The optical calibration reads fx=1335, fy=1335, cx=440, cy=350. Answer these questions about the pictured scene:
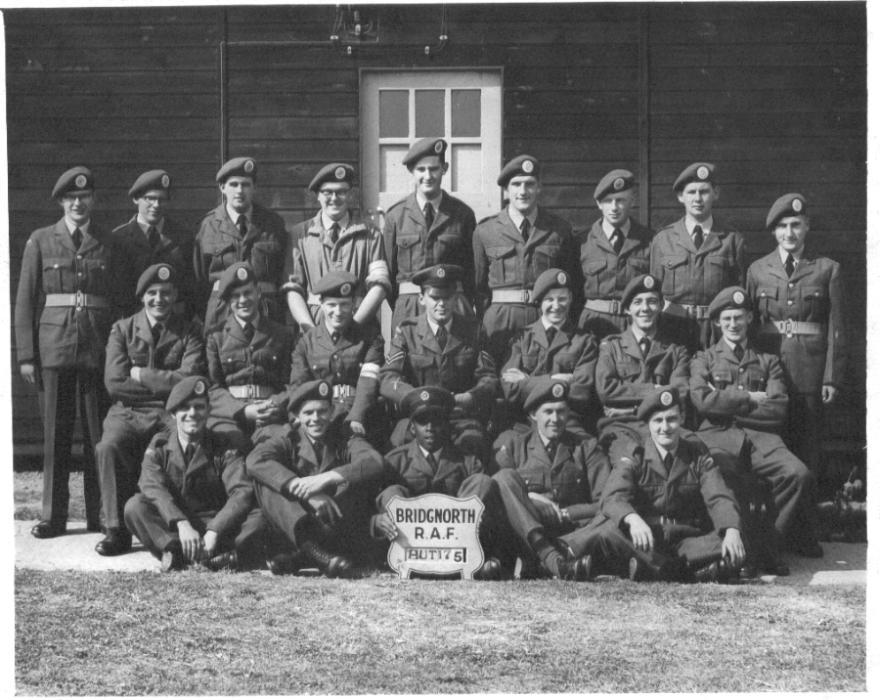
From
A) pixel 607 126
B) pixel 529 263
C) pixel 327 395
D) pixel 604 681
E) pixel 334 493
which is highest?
pixel 607 126

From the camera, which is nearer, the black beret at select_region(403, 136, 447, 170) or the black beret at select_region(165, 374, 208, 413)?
the black beret at select_region(165, 374, 208, 413)

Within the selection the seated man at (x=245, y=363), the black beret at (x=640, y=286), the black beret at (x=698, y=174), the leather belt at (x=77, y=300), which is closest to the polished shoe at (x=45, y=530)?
the seated man at (x=245, y=363)

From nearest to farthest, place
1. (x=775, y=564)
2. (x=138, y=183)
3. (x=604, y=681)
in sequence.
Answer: (x=604, y=681) < (x=775, y=564) < (x=138, y=183)

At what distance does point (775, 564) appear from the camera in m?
6.74

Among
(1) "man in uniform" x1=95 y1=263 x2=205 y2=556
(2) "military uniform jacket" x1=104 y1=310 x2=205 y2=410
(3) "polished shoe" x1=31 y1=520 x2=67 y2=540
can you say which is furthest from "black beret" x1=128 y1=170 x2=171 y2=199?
(3) "polished shoe" x1=31 y1=520 x2=67 y2=540

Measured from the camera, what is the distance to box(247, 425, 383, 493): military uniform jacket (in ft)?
22.1

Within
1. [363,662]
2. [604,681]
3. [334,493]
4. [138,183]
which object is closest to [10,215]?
[138,183]

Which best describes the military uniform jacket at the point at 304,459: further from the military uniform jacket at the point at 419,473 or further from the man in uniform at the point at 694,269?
the man in uniform at the point at 694,269

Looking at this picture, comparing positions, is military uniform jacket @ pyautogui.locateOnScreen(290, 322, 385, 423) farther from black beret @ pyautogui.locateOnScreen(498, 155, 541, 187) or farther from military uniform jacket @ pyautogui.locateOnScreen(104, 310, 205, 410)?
black beret @ pyautogui.locateOnScreen(498, 155, 541, 187)

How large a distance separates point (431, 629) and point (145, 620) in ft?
4.47

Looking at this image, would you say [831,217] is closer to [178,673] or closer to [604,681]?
[604,681]

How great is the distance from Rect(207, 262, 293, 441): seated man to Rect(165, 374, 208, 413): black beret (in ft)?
0.27

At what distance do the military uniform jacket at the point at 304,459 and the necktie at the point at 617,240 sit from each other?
5.51 feet

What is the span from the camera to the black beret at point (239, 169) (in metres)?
7.24
